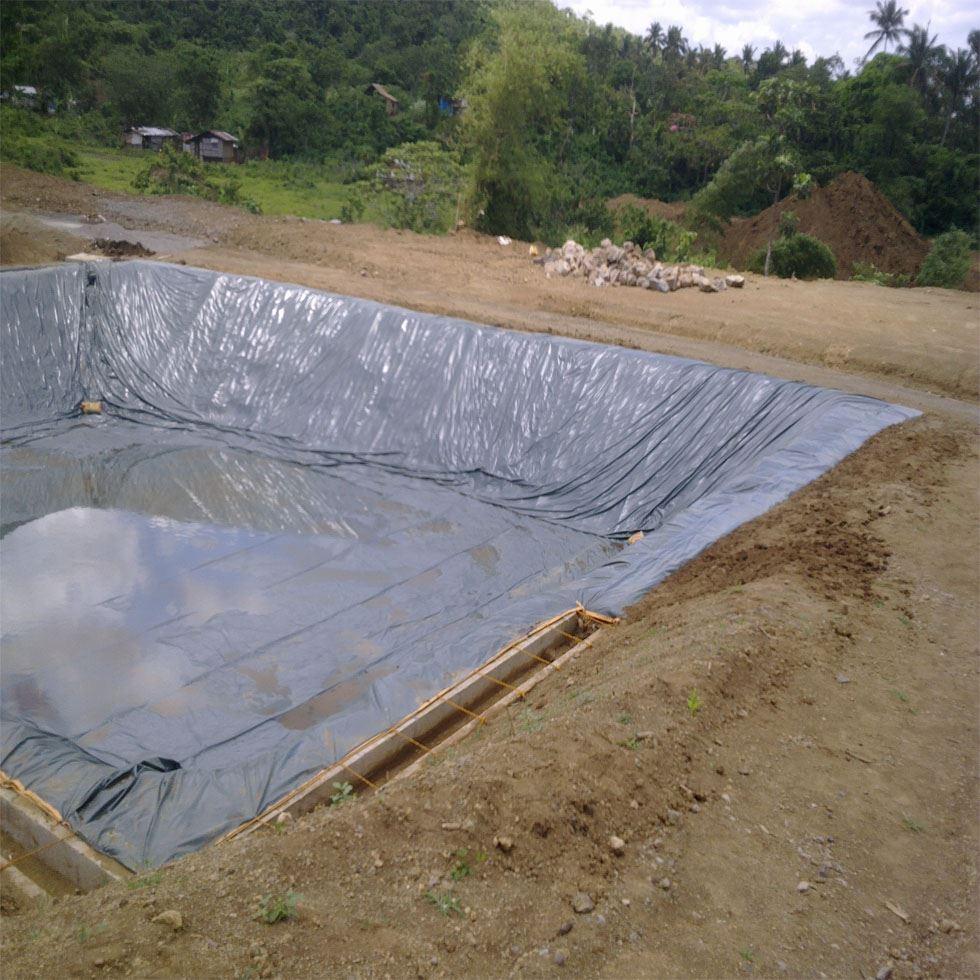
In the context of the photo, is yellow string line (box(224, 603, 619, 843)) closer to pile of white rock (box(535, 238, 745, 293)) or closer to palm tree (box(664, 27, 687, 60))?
pile of white rock (box(535, 238, 745, 293))

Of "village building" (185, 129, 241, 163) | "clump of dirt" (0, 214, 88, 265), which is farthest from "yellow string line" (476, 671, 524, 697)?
"village building" (185, 129, 241, 163)

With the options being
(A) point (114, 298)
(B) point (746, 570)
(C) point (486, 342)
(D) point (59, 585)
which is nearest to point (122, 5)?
(A) point (114, 298)

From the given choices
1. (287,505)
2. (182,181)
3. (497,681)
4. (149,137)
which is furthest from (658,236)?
(149,137)

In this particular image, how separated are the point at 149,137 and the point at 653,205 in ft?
51.0

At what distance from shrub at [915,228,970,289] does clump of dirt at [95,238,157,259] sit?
49.2 ft

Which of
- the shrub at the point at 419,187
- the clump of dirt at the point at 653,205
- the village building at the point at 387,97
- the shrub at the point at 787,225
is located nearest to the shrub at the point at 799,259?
the shrub at the point at 787,225

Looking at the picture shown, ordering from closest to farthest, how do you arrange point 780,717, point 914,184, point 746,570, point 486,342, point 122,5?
point 780,717
point 746,570
point 486,342
point 914,184
point 122,5

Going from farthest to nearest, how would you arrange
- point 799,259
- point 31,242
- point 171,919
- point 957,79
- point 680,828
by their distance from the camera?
1. point 957,79
2. point 799,259
3. point 31,242
4. point 680,828
5. point 171,919

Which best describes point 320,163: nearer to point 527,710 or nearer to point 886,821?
point 527,710

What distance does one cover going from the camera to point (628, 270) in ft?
48.6

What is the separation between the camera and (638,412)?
32.3 ft

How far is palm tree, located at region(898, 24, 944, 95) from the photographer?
24703 millimetres

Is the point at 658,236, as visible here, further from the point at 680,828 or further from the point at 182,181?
the point at 680,828

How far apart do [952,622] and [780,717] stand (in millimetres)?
1735
